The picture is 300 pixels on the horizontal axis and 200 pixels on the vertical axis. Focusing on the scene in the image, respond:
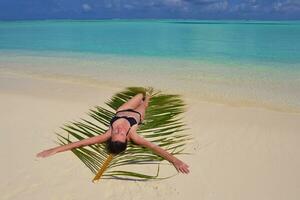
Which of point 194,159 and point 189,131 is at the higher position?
point 189,131

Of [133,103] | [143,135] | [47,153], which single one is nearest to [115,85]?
[133,103]

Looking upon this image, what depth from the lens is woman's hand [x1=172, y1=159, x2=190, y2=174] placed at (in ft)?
11.5

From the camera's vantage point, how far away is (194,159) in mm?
3867

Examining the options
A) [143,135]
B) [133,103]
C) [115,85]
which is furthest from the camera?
[115,85]

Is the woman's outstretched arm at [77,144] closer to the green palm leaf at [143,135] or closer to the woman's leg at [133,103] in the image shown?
the green palm leaf at [143,135]

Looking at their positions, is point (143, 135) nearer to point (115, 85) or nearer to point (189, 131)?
point (189, 131)

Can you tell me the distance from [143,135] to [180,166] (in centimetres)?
74

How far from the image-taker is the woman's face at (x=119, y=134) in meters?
3.60

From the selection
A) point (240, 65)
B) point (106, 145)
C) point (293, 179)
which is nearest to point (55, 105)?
point (106, 145)

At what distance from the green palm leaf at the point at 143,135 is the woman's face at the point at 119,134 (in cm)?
14

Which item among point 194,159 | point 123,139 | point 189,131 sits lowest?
point 194,159

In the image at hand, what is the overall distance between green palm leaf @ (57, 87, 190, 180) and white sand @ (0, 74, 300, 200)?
102 millimetres

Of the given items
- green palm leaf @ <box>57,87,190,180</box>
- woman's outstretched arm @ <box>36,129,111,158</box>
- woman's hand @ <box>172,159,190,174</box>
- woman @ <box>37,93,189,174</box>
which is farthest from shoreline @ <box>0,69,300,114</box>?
woman's outstretched arm @ <box>36,129,111,158</box>

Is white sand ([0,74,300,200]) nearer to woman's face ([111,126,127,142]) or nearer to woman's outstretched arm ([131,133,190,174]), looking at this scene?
woman's outstretched arm ([131,133,190,174])
